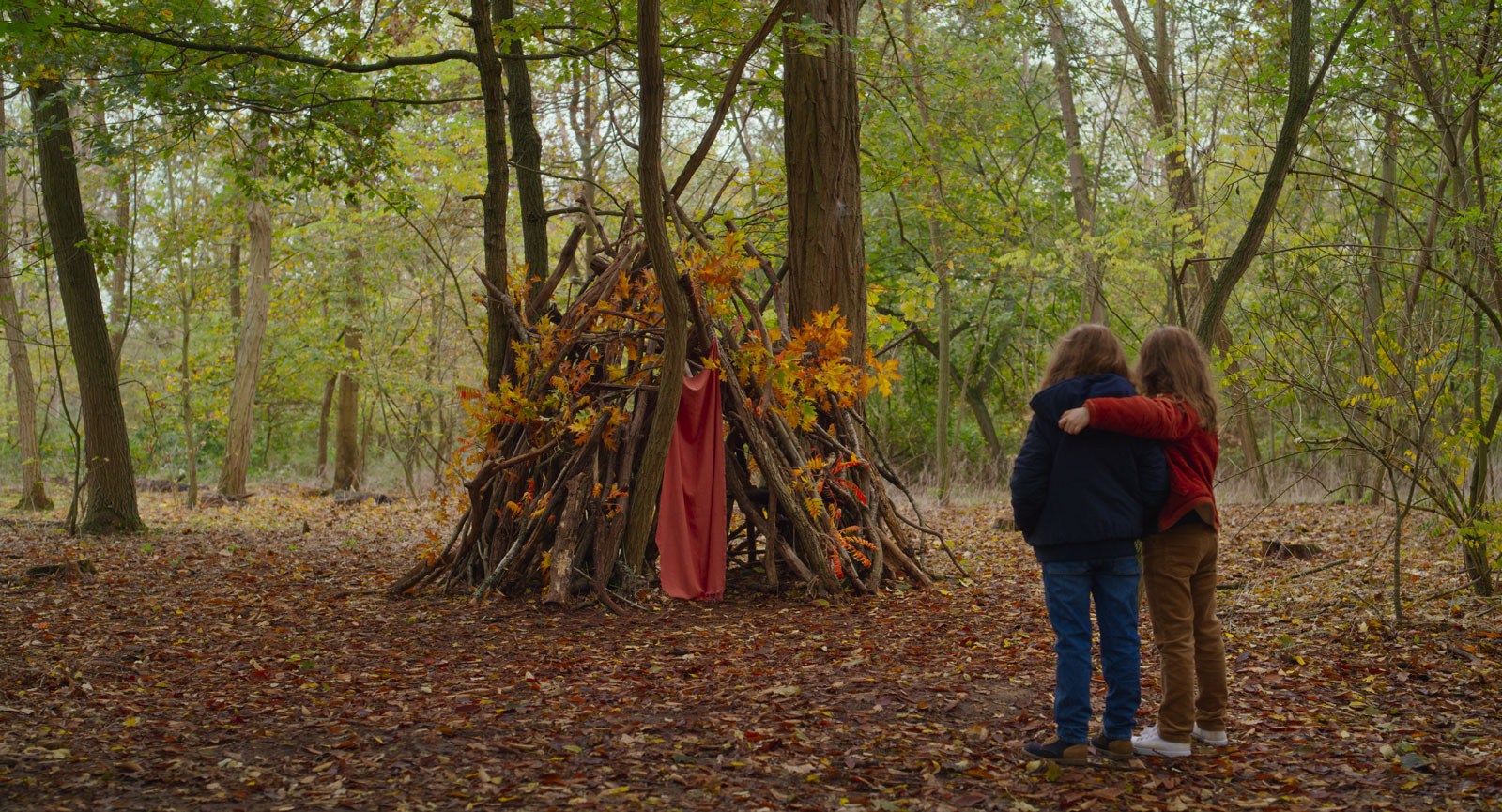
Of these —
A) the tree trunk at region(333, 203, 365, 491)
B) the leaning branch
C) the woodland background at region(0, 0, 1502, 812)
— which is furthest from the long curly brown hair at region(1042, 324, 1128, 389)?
the tree trunk at region(333, 203, 365, 491)

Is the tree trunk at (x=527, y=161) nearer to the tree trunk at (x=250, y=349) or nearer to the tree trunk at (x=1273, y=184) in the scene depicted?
the tree trunk at (x=1273, y=184)

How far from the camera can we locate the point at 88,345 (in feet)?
26.8

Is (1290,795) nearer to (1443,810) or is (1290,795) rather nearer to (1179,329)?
(1443,810)

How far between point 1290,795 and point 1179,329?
136 centimetres

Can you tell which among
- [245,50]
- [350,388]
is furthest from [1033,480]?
[350,388]

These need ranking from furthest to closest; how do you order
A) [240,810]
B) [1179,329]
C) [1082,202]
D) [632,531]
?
[1082,202] → [632,531] → [1179,329] → [240,810]

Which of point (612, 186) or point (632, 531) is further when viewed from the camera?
point (612, 186)

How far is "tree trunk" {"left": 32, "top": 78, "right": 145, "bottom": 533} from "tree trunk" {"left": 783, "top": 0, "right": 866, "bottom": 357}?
540cm

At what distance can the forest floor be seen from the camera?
2.85 metres

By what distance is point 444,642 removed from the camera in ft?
15.7

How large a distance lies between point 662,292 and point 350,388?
12669 mm

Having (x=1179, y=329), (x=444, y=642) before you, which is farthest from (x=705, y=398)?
(x=1179, y=329)

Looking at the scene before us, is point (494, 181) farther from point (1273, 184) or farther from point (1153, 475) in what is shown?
point (1153, 475)

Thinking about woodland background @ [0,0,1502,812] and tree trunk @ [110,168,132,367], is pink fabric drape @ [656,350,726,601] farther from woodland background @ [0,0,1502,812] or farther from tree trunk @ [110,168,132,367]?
tree trunk @ [110,168,132,367]
